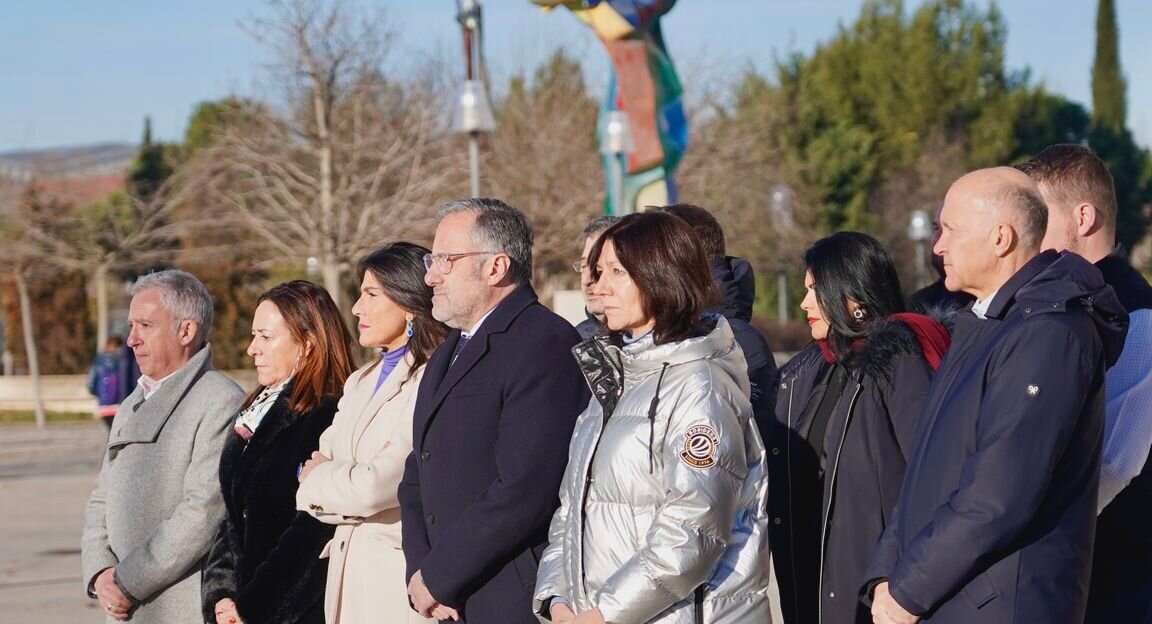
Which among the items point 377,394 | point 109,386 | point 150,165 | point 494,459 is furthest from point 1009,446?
point 150,165

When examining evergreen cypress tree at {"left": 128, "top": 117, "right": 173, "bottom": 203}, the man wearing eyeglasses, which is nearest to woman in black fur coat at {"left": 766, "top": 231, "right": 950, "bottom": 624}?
the man wearing eyeglasses

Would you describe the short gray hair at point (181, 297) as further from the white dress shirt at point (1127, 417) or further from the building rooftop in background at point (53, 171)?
the building rooftop in background at point (53, 171)

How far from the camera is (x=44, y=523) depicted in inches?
528

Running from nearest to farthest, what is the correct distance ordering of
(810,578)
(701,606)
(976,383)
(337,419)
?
1. (976,383)
2. (701,606)
3. (810,578)
4. (337,419)

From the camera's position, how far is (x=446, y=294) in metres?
4.45

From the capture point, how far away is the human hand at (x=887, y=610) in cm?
336

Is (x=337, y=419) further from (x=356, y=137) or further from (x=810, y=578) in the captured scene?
(x=356, y=137)

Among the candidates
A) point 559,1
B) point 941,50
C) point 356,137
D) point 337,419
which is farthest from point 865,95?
point 337,419

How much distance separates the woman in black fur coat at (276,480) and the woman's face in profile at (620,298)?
1596 mm

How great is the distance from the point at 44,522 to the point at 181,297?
29.8ft

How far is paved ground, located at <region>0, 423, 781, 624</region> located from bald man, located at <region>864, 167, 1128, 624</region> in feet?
14.2

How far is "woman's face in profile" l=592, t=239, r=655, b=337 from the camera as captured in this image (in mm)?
3783

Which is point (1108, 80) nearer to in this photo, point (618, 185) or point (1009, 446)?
point (618, 185)

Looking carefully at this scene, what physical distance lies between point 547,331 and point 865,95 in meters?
46.3
